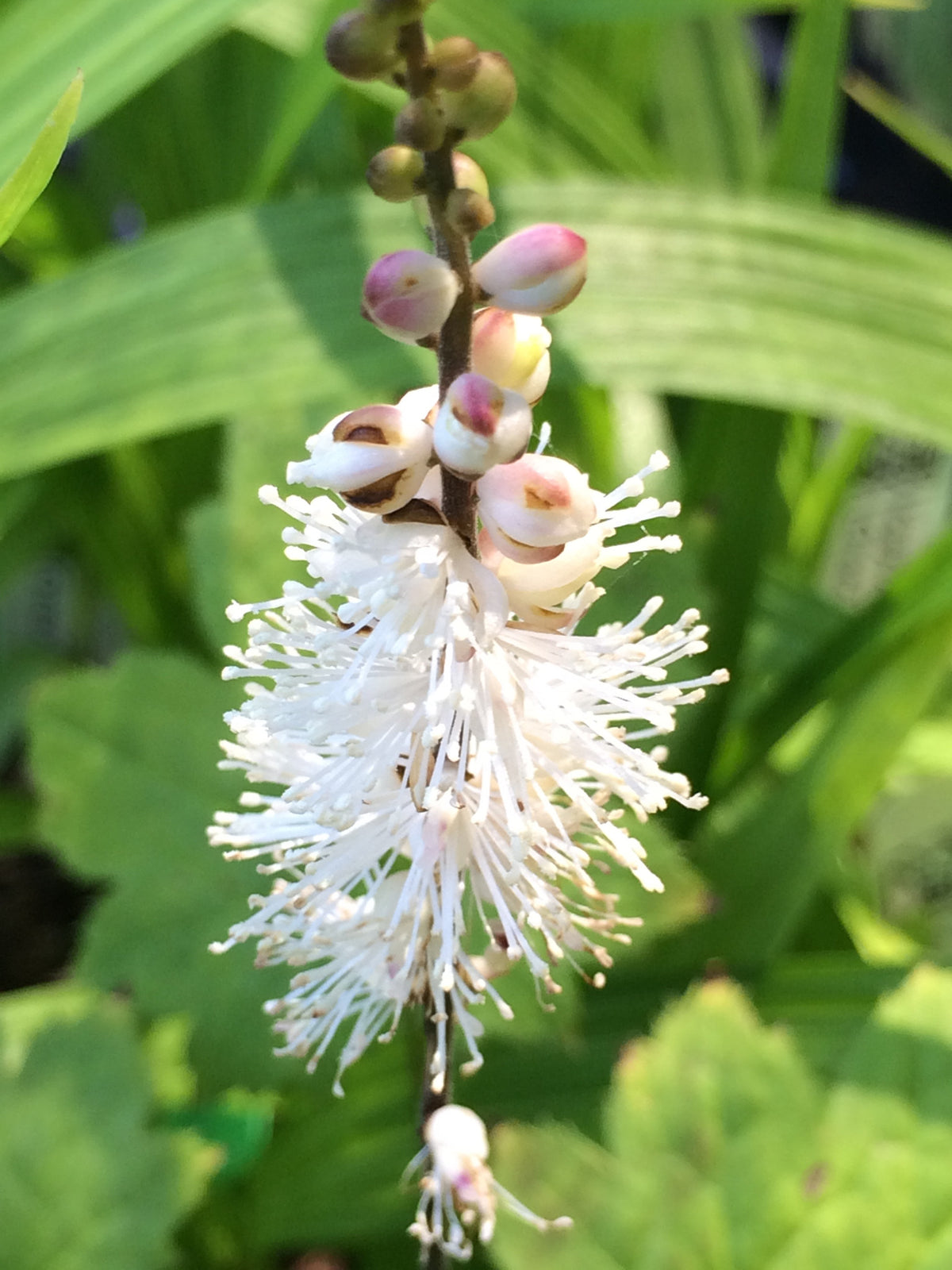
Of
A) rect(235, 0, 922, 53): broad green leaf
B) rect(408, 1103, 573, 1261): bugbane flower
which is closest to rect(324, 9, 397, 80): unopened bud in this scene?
rect(408, 1103, 573, 1261): bugbane flower

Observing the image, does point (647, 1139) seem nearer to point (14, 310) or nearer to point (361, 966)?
point (361, 966)

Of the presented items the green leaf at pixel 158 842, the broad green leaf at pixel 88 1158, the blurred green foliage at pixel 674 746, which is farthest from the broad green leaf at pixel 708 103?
the broad green leaf at pixel 88 1158

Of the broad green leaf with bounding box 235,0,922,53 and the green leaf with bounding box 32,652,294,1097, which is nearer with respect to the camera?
the green leaf with bounding box 32,652,294,1097

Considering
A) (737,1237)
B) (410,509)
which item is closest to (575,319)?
(410,509)

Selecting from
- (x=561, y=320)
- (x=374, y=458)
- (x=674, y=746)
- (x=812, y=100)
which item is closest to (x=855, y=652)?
(x=674, y=746)

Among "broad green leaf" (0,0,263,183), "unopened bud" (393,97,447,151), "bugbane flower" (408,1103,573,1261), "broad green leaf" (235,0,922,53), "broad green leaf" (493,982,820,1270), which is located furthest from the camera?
"broad green leaf" (235,0,922,53)

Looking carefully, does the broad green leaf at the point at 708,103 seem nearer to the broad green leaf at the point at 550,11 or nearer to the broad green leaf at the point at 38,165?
the broad green leaf at the point at 550,11

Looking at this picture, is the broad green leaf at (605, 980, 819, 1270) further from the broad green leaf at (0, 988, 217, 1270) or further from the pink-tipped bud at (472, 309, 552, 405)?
the pink-tipped bud at (472, 309, 552, 405)

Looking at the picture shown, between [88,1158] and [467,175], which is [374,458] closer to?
[467,175]
